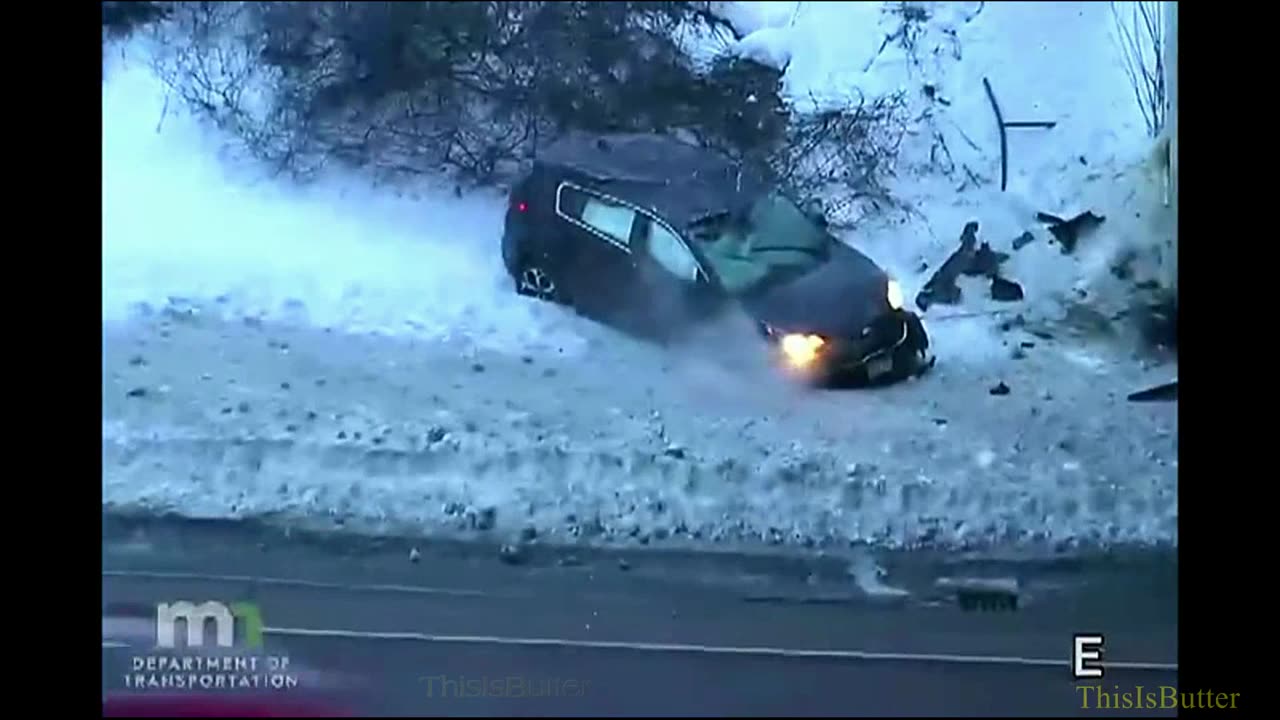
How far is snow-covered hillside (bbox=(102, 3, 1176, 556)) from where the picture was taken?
264cm

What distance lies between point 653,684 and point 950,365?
0.71 metres

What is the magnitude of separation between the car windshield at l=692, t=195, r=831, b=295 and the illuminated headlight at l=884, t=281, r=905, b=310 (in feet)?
0.38

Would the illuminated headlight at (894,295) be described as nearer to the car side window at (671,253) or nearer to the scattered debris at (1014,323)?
the scattered debris at (1014,323)

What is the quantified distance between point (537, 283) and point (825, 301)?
0.47 metres

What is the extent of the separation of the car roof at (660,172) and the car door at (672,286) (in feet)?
A: 0.19

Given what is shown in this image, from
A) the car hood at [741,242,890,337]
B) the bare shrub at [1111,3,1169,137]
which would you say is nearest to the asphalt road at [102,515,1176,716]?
the car hood at [741,242,890,337]

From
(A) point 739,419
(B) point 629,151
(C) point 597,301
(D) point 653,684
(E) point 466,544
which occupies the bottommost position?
(D) point 653,684

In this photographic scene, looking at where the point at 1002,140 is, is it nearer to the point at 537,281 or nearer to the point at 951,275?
the point at 951,275

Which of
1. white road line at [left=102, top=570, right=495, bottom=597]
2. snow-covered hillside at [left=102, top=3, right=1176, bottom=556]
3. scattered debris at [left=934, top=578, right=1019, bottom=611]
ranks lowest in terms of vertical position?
scattered debris at [left=934, top=578, right=1019, bottom=611]

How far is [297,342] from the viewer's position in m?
2.65

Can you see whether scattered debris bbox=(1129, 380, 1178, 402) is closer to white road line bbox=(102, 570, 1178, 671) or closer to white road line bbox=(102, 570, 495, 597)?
white road line bbox=(102, 570, 1178, 671)
